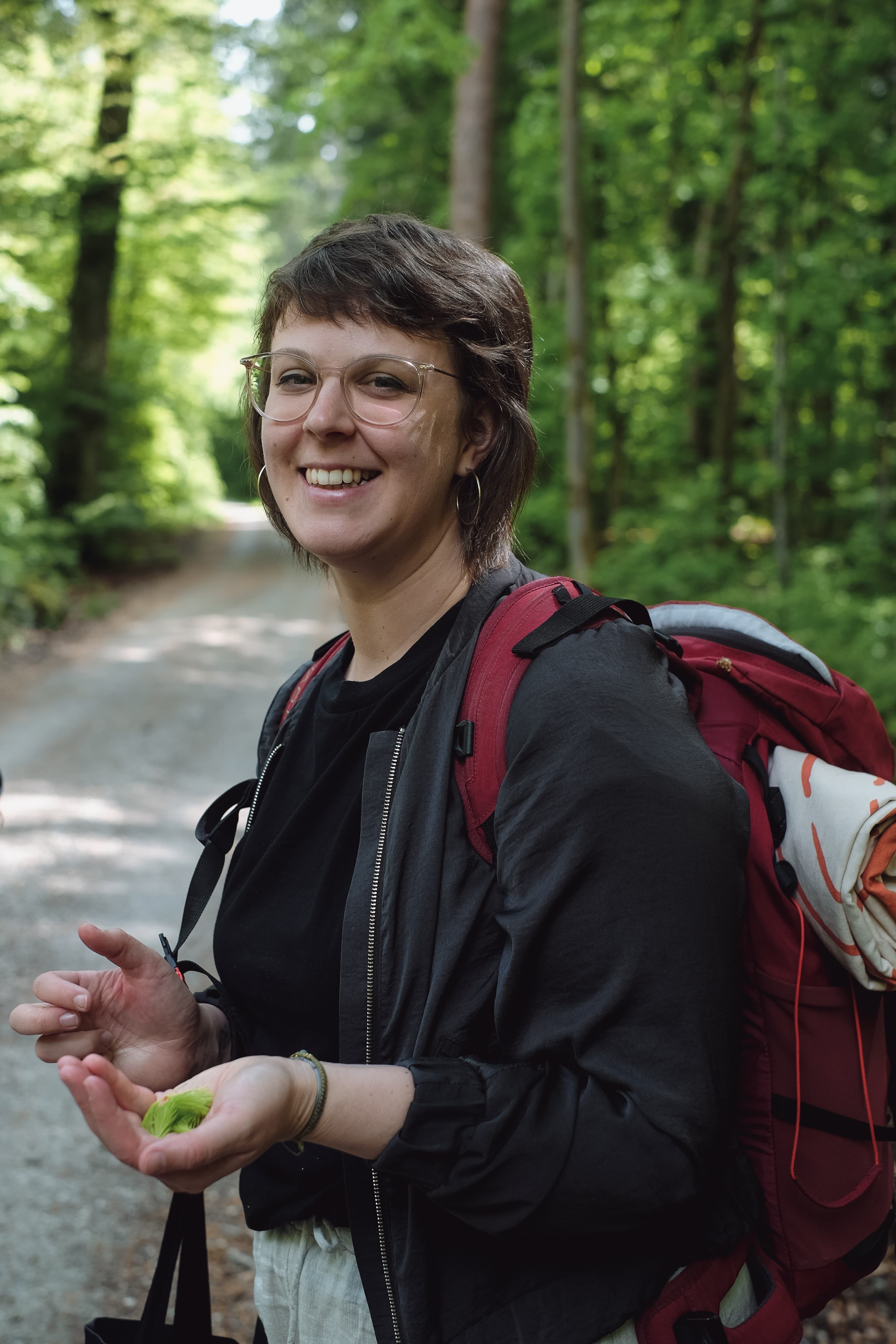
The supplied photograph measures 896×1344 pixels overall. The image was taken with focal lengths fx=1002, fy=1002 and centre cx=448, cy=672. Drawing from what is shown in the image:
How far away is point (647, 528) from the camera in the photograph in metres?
14.0

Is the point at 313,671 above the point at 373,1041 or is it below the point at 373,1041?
above

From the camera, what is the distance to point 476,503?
1.73 metres

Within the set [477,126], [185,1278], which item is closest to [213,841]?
[185,1278]

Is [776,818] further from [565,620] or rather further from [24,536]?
[24,536]

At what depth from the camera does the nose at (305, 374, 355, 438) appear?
158cm

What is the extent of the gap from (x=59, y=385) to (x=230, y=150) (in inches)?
187

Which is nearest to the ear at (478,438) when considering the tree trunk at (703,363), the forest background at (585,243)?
the forest background at (585,243)

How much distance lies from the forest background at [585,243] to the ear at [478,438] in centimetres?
658

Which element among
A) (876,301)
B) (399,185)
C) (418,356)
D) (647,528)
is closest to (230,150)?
(399,185)

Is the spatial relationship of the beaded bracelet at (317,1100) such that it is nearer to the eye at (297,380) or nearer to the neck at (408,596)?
the neck at (408,596)

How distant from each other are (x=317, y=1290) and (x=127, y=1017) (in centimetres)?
50

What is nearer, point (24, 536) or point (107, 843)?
point (107, 843)

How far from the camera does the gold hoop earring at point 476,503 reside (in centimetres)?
172

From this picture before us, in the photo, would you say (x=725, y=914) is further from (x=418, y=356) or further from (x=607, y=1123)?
(x=418, y=356)
